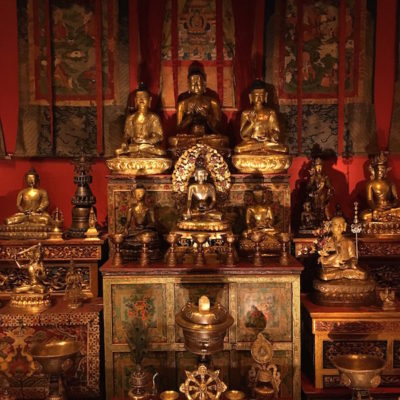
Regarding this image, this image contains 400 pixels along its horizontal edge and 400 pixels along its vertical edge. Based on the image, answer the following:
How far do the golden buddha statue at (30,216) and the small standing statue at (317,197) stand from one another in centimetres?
239

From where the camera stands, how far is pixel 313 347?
4.36 m

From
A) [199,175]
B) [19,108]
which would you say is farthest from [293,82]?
[19,108]

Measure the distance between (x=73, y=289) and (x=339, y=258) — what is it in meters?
2.24

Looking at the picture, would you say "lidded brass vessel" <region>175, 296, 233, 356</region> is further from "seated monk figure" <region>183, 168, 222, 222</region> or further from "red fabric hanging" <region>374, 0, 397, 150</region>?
Result: "red fabric hanging" <region>374, 0, 397, 150</region>

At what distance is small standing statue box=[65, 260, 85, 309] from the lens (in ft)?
14.9

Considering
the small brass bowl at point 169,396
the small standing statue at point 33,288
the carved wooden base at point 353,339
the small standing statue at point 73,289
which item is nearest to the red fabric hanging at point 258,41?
the carved wooden base at point 353,339

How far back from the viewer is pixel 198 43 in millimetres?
5559

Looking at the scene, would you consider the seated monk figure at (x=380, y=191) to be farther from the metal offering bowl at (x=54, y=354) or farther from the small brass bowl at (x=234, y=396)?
the metal offering bowl at (x=54, y=354)

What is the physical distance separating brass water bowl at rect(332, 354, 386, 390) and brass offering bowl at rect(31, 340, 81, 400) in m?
1.83

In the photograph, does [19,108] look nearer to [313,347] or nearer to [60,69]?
[60,69]

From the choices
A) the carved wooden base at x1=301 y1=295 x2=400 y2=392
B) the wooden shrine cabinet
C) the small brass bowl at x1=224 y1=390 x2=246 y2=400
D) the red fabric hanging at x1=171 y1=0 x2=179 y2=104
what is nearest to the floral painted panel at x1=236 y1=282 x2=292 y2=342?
the wooden shrine cabinet

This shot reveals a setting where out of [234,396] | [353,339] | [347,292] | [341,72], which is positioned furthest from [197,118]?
[234,396]

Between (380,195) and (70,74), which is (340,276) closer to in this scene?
(380,195)

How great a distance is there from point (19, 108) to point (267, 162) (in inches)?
100
